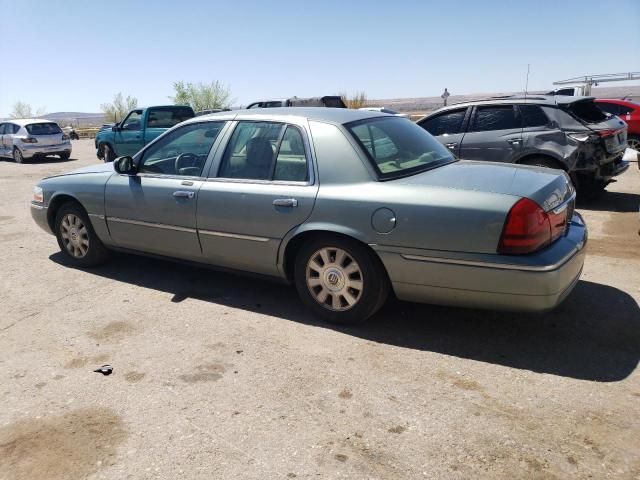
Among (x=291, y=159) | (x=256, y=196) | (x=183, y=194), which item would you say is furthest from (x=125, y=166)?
(x=291, y=159)

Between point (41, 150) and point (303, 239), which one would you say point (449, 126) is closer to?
point (303, 239)

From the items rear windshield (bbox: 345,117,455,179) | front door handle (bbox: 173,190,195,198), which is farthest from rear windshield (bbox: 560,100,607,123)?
front door handle (bbox: 173,190,195,198)

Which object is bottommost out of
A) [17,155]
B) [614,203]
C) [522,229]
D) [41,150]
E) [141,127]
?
[614,203]

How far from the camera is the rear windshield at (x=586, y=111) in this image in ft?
25.6

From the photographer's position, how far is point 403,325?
4.11m

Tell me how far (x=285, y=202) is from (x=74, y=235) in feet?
9.05

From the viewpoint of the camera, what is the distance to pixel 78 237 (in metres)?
5.59

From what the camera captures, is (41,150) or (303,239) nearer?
(303,239)

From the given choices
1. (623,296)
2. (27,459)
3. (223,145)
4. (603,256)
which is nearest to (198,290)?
(223,145)

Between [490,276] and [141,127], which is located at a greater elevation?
[141,127]

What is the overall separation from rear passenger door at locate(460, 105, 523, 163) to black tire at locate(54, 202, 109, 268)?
537 cm

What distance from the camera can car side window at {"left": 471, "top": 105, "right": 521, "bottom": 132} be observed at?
318 inches

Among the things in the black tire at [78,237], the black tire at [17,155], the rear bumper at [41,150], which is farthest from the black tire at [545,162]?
the black tire at [17,155]

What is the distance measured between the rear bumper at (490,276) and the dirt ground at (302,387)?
38 cm
